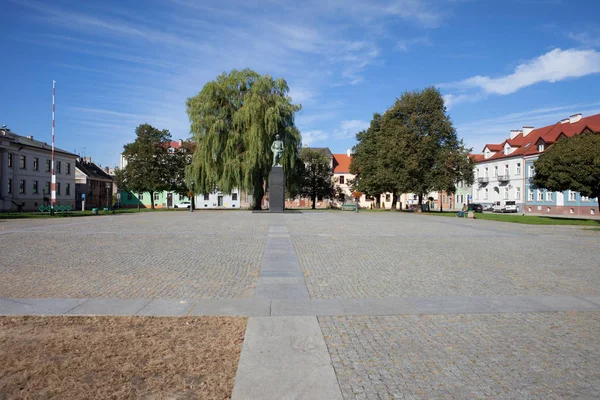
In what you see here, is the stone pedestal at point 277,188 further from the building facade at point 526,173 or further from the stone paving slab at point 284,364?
the stone paving slab at point 284,364

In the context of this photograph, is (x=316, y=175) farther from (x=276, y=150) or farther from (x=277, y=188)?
(x=277, y=188)

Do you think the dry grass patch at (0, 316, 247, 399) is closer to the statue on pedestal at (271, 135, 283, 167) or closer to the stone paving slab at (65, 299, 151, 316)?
the stone paving slab at (65, 299, 151, 316)

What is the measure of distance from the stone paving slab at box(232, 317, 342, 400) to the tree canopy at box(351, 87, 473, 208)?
37.9 meters

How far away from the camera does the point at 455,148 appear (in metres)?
43.9

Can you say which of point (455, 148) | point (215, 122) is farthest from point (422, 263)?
point (455, 148)

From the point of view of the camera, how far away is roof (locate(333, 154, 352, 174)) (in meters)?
98.8

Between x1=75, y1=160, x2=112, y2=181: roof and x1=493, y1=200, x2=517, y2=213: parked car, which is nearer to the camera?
x1=493, y1=200, x2=517, y2=213: parked car

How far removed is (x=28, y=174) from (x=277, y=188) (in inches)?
1450

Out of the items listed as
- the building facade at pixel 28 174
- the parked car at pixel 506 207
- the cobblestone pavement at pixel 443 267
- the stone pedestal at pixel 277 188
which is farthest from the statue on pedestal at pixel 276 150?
the parked car at pixel 506 207

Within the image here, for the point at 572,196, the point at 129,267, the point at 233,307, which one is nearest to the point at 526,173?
the point at 572,196

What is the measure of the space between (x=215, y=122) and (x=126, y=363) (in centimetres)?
3525

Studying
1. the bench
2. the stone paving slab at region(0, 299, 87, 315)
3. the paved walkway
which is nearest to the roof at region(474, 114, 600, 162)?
the bench

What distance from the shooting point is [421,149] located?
1662 inches

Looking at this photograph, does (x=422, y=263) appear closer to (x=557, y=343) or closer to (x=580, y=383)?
(x=557, y=343)
